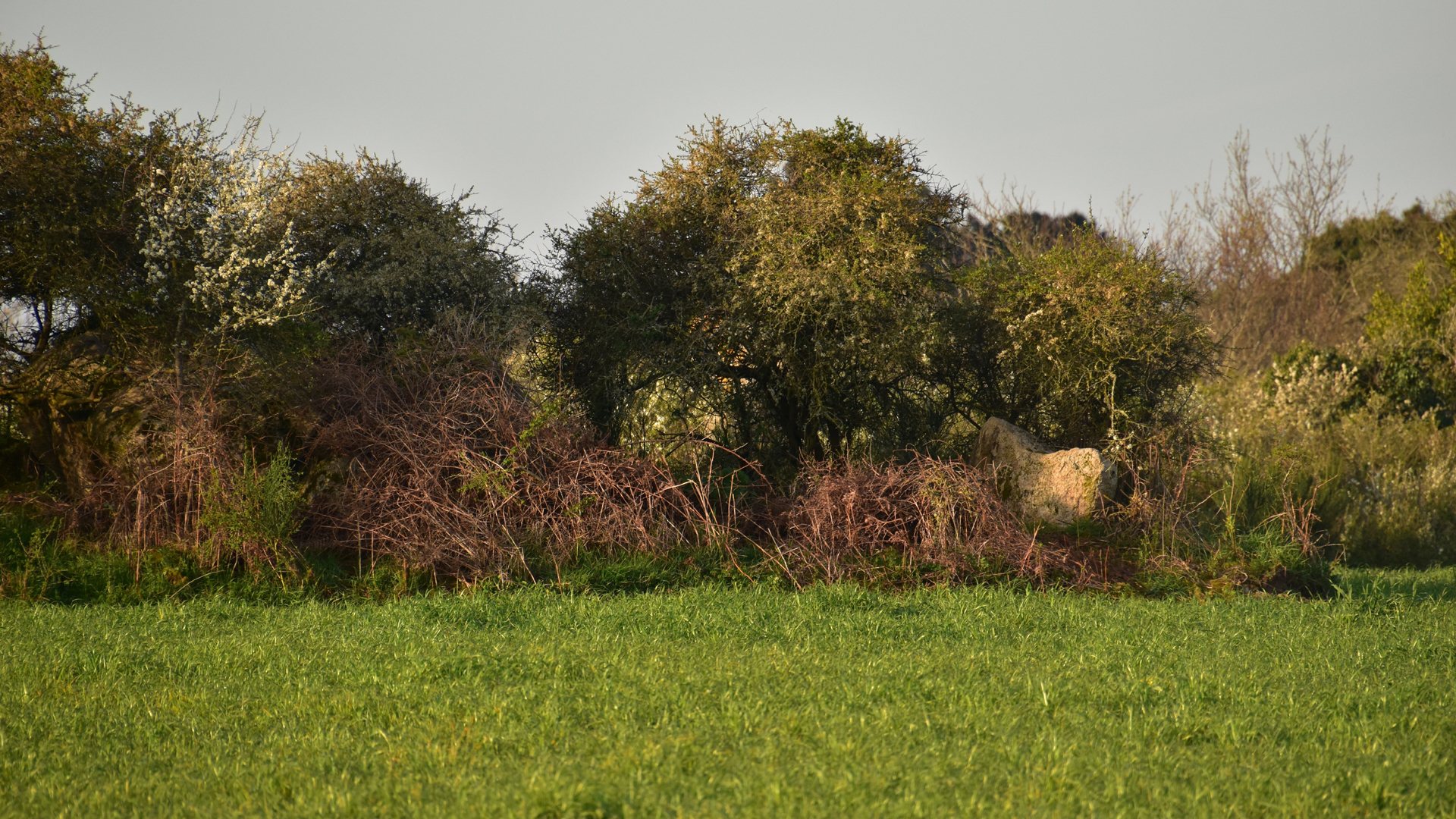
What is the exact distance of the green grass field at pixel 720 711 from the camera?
3.73m

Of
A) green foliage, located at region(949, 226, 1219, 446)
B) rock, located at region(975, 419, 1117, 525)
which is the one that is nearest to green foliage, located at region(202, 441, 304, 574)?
rock, located at region(975, 419, 1117, 525)

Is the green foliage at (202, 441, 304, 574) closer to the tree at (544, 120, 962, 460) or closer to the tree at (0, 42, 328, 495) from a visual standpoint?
the tree at (0, 42, 328, 495)

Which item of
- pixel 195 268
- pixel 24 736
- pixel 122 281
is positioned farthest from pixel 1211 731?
pixel 122 281

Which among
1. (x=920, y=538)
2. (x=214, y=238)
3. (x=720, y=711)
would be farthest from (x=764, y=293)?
(x=720, y=711)

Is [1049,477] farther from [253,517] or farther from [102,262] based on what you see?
[102,262]

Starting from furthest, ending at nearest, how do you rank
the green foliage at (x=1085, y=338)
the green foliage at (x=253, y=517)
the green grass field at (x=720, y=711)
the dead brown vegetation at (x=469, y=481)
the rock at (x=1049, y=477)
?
the green foliage at (x=1085, y=338), the rock at (x=1049, y=477), the dead brown vegetation at (x=469, y=481), the green foliage at (x=253, y=517), the green grass field at (x=720, y=711)

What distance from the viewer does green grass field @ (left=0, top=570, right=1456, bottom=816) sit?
3.73 m

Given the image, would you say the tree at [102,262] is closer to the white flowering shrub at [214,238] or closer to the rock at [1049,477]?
the white flowering shrub at [214,238]

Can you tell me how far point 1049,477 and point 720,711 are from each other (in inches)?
272

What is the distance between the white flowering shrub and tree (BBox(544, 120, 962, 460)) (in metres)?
3.58

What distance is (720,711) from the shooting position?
473 centimetres

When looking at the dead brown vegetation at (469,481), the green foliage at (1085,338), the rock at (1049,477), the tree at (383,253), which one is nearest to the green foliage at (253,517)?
the dead brown vegetation at (469,481)

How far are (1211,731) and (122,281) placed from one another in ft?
31.9

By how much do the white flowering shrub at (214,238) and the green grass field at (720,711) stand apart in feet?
10.6
